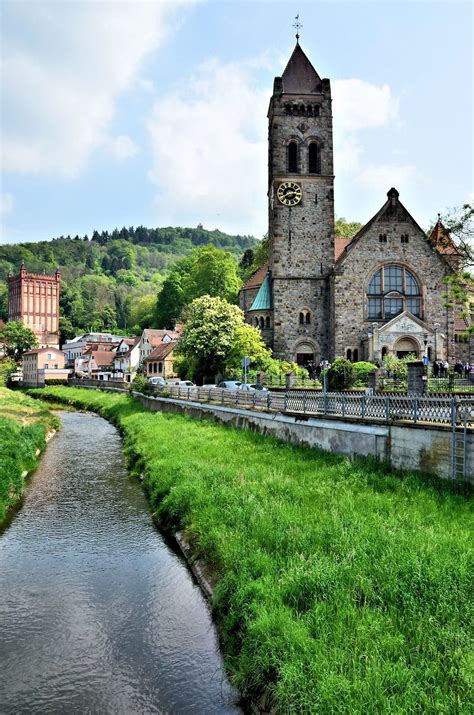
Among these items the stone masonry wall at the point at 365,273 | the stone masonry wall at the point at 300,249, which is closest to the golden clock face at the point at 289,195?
the stone masonry wall at the point at 300,249

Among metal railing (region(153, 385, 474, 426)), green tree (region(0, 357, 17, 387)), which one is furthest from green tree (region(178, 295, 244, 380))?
green tree (region(0, 357, 17, 387))

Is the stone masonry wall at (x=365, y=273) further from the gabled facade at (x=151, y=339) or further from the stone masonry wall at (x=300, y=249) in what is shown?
the gabled facade at (x=151, y=339)

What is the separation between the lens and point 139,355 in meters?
99.4

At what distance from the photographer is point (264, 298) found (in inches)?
2197

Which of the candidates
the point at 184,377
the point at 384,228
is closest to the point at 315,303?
the point at 384,228

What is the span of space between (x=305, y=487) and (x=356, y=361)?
122 feet

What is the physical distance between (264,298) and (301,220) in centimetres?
804

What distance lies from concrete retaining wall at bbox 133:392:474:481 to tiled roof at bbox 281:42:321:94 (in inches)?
1577

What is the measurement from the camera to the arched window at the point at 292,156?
55375 millimetres

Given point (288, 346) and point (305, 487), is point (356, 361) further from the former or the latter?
point (305, 487)

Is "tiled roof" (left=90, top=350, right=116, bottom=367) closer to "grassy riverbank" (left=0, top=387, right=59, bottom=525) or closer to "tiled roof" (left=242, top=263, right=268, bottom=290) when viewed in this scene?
"tiled roof" (left=242, top=263, right=268, bottom=290)

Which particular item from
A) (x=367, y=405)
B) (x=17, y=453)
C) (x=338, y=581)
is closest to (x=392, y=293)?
(x=367, y=405)

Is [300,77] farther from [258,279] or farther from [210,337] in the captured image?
[210,337]

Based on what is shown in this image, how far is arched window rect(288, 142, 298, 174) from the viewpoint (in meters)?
55.4
